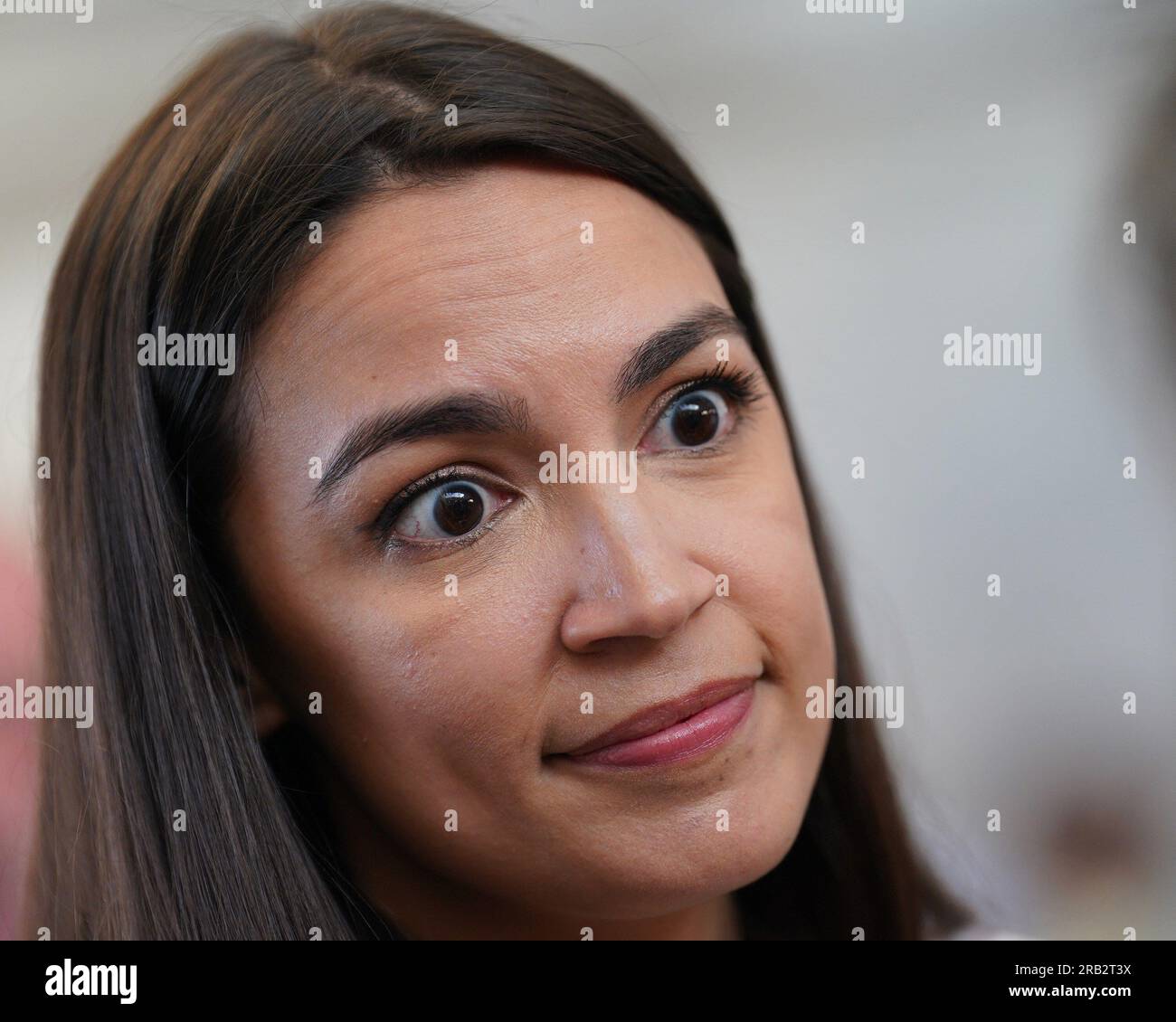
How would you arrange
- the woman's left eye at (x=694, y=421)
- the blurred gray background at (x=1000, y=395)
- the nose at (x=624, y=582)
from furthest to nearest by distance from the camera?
the blurred gray background at (x=1000, y=395)
the woman's left eye at (x=694, y=421)
the nose at (x=624, y=582)

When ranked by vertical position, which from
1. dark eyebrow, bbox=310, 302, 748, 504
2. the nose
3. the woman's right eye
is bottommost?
the nose

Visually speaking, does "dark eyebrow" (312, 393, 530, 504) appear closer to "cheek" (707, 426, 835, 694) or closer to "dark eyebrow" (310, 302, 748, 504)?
"dark eyebrow" (310, 302, 748, 504)

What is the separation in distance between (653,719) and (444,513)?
256 millimetres

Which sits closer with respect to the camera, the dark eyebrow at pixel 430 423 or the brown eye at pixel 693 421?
the dark eyebrow at pixel 430 423

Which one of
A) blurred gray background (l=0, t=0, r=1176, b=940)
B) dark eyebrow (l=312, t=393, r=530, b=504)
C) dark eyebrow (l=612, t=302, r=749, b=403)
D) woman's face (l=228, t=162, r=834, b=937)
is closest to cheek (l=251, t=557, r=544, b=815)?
woman's face (l=228, t=162, r=834, b=937)

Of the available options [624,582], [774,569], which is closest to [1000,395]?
[774,569]

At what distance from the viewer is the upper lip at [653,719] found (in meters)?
0.87

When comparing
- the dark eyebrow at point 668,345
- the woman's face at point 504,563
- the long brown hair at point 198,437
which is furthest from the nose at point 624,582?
the long brown hair at point 198,437

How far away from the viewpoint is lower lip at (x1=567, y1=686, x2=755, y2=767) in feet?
2.86

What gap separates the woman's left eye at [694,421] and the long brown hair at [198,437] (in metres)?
0.23

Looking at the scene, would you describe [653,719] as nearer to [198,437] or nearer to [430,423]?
[430,423]

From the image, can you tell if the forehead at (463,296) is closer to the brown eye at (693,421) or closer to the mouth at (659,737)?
the brown eye at (693,421)


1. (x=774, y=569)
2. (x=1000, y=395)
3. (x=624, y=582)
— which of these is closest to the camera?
(x=624, y=582)

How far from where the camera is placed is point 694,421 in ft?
3.18
